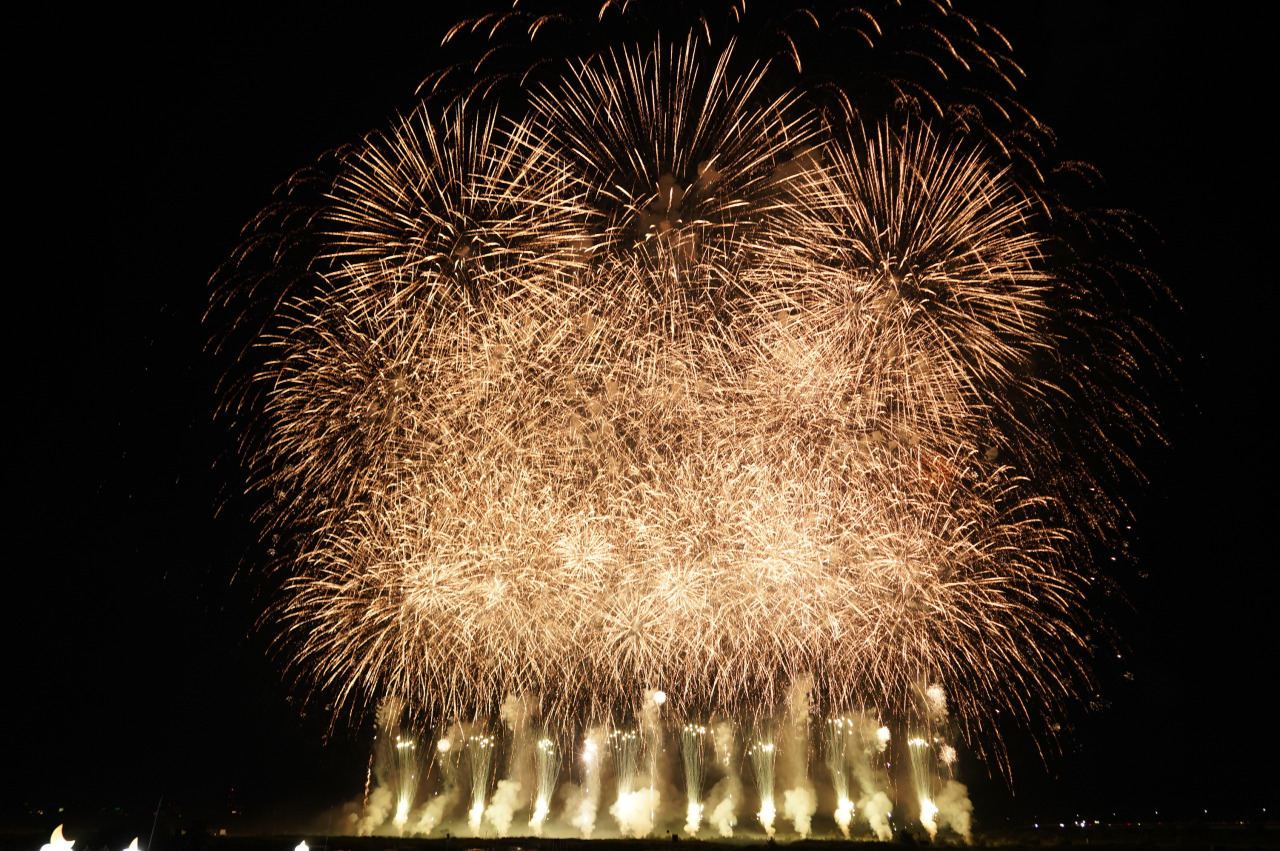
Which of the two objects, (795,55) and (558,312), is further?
(558,312)

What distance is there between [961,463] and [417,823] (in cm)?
3921

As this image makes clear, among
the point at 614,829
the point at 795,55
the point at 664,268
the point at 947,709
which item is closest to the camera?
the point at 795,55

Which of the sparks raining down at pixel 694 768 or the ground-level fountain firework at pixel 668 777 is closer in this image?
the sparks raining down at pixel 694 768

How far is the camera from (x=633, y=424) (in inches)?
595

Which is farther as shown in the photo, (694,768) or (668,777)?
(668,777)

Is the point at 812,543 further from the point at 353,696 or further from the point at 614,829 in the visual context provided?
the point at 353,696

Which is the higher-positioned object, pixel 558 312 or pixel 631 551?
pixel 558 312

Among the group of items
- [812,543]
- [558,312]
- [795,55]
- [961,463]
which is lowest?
[812,543]

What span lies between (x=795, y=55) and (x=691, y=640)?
11479 mm

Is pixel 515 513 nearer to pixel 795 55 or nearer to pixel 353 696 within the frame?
pixel 795 55

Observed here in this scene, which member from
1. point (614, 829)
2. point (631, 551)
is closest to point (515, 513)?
point (631, 551)

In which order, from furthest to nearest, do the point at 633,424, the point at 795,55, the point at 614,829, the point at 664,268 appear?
1. the point at 614,829
2. the point at 633,424
3. the point at 664,268
4. the point at 795,55

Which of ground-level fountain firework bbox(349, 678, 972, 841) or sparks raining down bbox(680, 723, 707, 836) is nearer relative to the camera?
sparks raining down bbox(680, 723, 707, 836)

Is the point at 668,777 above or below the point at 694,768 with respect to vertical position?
below
